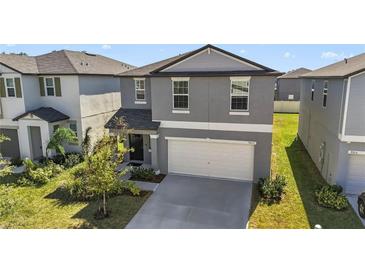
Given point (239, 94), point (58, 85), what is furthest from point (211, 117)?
point (58, 85)

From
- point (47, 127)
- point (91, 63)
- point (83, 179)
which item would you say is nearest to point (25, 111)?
point (47, 127)

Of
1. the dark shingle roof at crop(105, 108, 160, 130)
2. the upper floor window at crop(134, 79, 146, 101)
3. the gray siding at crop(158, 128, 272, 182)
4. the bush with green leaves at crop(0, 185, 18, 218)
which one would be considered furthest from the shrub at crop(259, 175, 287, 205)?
the bush with green leaves at crop(0, 185, 18, 218)

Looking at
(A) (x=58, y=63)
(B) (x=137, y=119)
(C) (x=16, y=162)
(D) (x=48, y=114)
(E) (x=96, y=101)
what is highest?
(A) (x=58, y=63)

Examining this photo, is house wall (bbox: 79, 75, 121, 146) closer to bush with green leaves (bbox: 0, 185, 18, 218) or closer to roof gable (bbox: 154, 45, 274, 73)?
roof gable (bbox: 154, 45, 274, 73)

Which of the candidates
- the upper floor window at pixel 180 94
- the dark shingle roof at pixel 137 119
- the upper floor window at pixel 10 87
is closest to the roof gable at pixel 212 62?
the upper floor window at pixel 180 94

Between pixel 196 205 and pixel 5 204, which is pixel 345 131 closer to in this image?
pixel 196 205

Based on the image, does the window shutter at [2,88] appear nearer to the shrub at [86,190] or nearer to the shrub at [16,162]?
the shrub at [16,162]
